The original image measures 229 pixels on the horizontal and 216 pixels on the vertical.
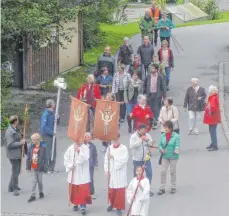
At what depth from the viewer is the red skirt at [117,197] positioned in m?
16.8

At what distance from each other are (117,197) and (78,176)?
3.04ft

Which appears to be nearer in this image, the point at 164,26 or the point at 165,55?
the point at 165,55

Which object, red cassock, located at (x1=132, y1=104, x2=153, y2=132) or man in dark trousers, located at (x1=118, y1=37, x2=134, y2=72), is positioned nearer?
red cassock, located at (x1=132, y1=104, x2=153, y2=132)

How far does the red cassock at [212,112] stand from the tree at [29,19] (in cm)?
523

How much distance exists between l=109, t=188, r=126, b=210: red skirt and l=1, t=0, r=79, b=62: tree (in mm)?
6797

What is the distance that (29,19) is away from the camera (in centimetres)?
2275

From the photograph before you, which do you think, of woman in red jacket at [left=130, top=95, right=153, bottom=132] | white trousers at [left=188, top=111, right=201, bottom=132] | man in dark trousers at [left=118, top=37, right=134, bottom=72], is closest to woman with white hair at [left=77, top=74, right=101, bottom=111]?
woman in red jacket at [left=130, top=95, right=153, bottom=132]

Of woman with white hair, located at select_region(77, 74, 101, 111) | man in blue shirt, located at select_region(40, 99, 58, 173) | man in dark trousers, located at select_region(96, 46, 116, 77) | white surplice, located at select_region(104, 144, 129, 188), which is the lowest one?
white surplice, located at select_region(104, 144, 129, 188)

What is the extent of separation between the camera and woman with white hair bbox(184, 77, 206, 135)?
22359 millimetres

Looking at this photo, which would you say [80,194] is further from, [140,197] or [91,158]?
[140,197]

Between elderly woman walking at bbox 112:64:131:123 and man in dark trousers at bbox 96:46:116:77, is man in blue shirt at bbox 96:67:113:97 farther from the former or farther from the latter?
man in dark trousers at bbox 96:46:116:77

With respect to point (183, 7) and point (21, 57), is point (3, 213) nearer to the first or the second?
point (21, 57)

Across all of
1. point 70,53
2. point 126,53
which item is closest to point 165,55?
point 126,53

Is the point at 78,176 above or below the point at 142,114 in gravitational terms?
below
